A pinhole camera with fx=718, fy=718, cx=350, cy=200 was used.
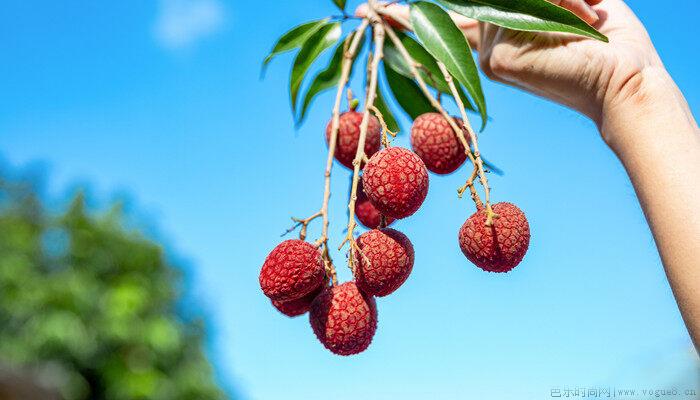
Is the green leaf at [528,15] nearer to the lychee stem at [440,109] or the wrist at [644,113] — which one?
the lychee stem at [440,109]

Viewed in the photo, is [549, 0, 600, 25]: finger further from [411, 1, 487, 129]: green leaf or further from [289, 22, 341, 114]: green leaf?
[289, 22, 341, 114]: green leaf

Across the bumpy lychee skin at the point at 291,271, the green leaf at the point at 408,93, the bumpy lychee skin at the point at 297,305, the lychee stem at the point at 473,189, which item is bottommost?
the lychee stem at the point at 473,189

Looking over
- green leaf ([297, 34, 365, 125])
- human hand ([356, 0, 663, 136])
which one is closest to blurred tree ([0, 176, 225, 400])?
green leaf ([297, 34, 365, 125])

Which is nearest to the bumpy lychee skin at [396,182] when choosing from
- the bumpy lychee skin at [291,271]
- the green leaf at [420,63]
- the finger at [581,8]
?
the bumpy lychee skin at [291,271]

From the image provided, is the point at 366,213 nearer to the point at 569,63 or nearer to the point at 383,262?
the point at 383,262

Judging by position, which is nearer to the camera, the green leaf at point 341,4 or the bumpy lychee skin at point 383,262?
the bumpy lychee skin at point 383,262
